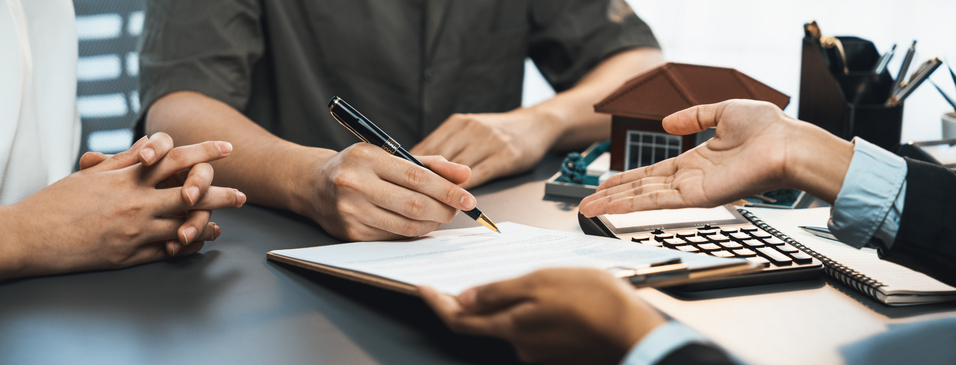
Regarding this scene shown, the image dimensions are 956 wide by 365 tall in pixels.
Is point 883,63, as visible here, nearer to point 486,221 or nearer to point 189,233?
point 486,221

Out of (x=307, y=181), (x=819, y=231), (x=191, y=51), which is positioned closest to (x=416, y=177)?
(x=307, y=181)

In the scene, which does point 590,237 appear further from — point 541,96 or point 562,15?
point 541,96

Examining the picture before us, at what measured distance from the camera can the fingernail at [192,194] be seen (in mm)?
640

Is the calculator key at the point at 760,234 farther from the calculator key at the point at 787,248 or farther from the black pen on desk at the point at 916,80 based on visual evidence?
the black pen on desk at the point at 916,80

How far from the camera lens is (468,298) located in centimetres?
45

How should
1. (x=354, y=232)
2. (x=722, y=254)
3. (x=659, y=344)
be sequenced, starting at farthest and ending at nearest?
(x=354, y=232), (x=722, y=254), (x=659, y=344)

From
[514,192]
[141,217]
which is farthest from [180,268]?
[514,192]

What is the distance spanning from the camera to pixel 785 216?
79 cm

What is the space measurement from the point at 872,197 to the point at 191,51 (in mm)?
1106

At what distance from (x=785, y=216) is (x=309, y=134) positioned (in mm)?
1056

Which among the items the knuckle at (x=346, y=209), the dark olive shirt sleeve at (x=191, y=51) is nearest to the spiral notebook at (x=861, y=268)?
the knuckle at (x=346, y=209)

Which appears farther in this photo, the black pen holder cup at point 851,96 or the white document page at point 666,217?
the black pen holder cup at point 851,96

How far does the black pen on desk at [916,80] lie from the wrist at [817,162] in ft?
1.58

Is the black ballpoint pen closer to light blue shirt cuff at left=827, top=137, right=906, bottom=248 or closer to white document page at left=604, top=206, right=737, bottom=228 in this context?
white document page at left=604, top=206, right=737, bottom=228
